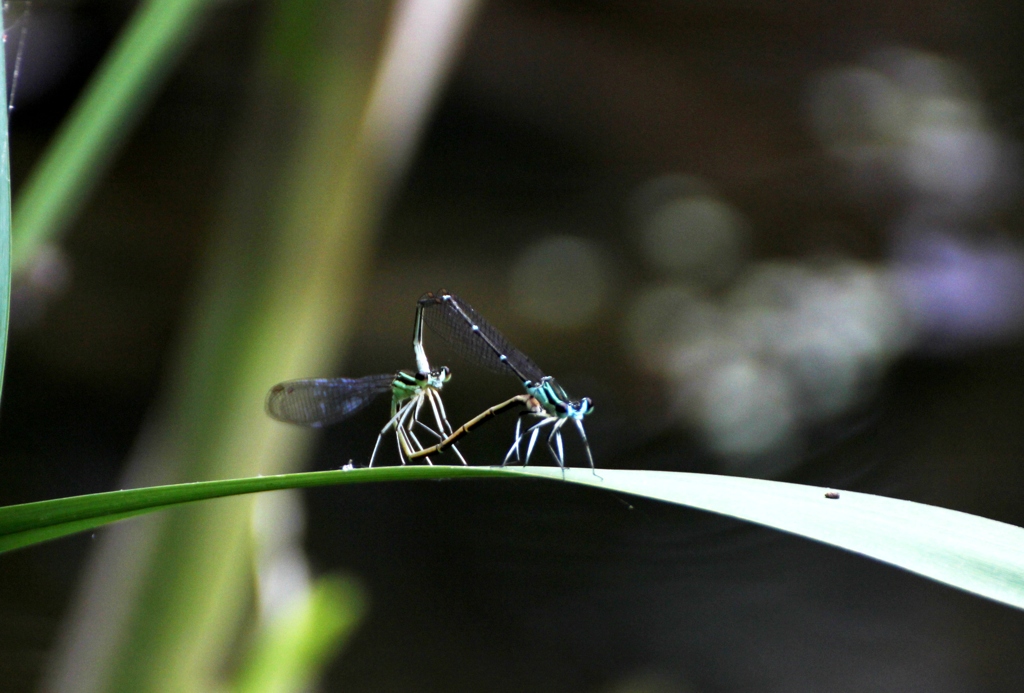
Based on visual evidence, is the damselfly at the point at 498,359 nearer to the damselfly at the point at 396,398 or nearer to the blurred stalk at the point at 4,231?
the damselfly at the point at 396,398

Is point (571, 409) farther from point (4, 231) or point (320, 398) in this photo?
point (4, 231)

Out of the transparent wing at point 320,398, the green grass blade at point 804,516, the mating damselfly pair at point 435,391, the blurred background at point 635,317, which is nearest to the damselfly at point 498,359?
the mating damselfly pair at point 435,391

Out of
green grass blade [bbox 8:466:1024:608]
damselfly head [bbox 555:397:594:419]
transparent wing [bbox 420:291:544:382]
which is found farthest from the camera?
transparent wing [bbox 420:291:544:382]

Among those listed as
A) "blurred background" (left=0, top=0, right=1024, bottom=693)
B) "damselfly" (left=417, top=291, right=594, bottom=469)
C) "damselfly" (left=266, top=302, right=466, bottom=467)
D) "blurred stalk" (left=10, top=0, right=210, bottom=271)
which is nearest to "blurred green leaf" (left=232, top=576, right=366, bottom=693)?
"damselfly" (left=266, top=302, right=466, bottom=467)

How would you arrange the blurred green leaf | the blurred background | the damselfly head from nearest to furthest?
the blurred green leaf
the damselfly head
the blurred background

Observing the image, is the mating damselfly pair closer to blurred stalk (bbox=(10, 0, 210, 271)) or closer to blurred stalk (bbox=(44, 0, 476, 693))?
blurred stalk (bbox=(44, 0, 476, 693))

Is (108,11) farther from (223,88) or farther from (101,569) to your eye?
(101,569)

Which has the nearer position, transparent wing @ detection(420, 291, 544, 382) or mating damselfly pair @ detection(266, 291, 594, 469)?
mating damselfly pair @ detection(266, 291, 594, 469)

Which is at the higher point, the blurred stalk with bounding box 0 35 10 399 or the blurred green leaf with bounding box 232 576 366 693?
the blurred stalk with bounding box 0 35 10 399

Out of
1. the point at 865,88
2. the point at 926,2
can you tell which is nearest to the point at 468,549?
the point at 865,88
